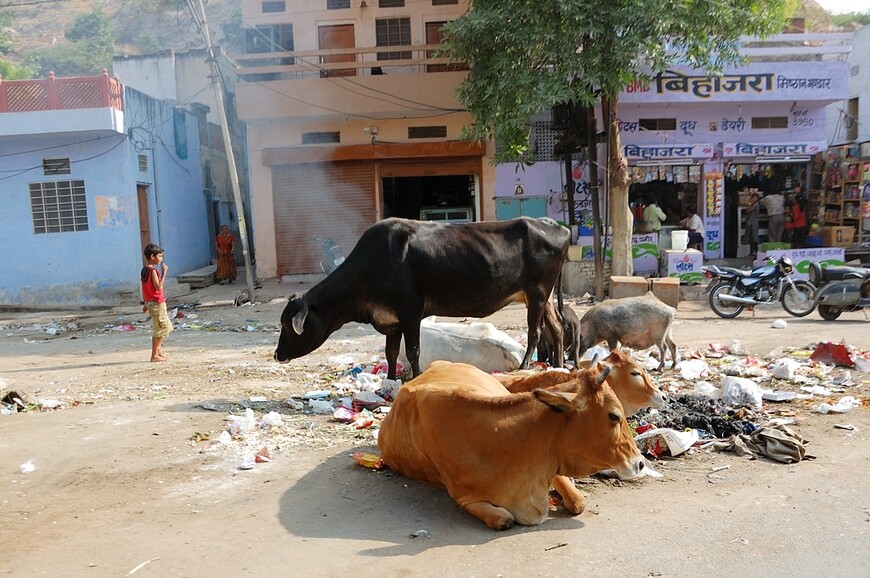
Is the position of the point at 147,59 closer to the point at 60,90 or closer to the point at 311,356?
the point at 60,90

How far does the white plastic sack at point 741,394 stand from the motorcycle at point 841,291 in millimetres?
6449

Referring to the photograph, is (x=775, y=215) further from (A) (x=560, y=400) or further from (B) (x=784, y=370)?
(A) (x=560, y=400)

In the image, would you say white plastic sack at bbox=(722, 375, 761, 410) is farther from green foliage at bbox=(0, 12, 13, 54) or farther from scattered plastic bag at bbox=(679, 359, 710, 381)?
green foliage at bbox=(0, 12, 13, 54)

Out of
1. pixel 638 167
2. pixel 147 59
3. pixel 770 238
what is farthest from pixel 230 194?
pixel 770 238

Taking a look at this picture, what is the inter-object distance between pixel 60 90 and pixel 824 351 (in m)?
17.4

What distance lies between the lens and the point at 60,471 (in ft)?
18.7

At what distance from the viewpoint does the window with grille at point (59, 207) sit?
19.4 m

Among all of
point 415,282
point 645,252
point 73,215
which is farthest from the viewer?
point 73,215

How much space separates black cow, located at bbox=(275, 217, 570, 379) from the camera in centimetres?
779

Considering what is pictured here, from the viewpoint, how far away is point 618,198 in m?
15.8

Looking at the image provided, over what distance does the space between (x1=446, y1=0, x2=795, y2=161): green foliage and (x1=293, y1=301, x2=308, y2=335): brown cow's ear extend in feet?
25.1

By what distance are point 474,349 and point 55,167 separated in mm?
15385

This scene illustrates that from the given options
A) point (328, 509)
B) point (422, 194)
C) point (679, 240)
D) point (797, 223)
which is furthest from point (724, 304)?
point (422, 194)

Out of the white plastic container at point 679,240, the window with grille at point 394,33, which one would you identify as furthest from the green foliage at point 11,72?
the white plastic container at point 679,240
